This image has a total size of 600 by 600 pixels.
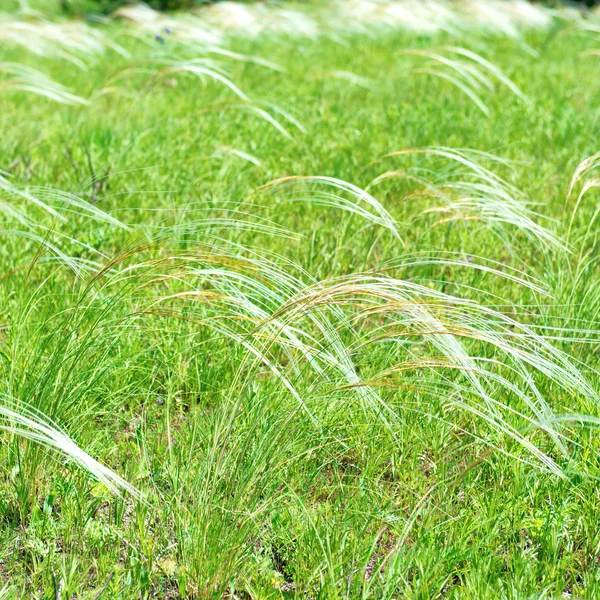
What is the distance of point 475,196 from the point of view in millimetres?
3154

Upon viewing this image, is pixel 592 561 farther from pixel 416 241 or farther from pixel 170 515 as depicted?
pixel 416 241

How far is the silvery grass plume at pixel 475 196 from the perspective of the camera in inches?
93.0

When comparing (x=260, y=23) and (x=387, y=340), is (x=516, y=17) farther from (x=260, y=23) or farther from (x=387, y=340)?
(x=387, y=340)

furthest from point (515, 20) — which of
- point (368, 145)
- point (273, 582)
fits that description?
point (273, 582)

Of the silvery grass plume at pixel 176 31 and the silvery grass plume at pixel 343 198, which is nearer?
the silvery grass plume at pixel 343 198

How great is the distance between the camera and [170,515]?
1.78 meters

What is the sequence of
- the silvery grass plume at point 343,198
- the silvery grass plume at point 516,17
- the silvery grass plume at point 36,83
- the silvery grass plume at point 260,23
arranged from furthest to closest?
the silvery grass plume at point 516,17
the silvery grass plume at point 260,23
the silvery grass plume at point 36,83
the silvery grass plume at point 343,198

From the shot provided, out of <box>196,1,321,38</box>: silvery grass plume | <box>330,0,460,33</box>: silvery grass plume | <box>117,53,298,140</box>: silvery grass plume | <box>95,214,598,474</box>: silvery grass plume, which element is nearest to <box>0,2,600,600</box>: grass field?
<box>95,214,598,474</box>: silvery grass plume

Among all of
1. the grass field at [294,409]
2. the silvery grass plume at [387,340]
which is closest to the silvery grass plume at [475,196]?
the grass field at [294,409]

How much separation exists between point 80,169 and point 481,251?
1791mm

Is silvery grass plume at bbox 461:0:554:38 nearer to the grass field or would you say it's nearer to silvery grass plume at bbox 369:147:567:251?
silvery grass plume at bbox 369:147:567:251

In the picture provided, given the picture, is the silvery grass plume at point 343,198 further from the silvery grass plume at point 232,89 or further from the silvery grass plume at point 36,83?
the silvery grass plume at point 36,83

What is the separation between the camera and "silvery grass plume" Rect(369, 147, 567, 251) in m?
2.36

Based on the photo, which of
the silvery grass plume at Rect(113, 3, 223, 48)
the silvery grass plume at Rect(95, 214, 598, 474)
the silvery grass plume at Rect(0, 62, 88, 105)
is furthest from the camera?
the silvery grass plume at Rect(113, 3, 223, 48)
